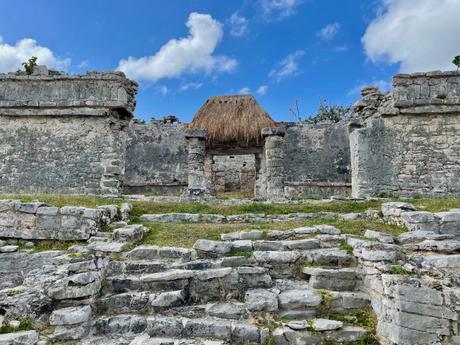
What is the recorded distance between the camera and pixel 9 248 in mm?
5320

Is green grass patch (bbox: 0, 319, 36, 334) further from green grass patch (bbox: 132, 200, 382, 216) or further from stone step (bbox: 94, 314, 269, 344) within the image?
green grass patch (bbox: 132, 200, 382, 216)

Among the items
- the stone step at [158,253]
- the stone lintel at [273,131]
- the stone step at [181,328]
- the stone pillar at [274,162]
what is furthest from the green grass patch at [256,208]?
the stone lintel at [273,131]

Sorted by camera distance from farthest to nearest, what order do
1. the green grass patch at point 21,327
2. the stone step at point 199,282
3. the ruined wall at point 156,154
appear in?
1. the ruined wall at point 156,154
2. the stone step at point 199,282
3. the green grass patch at point 21,327

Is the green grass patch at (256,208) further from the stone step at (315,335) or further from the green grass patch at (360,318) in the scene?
the stone step at (315,335)

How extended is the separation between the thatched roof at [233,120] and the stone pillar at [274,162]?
3.95 feet

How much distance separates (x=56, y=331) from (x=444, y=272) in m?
4.37

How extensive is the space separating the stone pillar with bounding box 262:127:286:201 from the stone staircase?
5.95 metres

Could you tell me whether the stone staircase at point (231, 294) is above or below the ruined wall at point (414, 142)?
below

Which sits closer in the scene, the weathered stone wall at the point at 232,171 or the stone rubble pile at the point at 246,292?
the stone rubble pile at the point at 246,292

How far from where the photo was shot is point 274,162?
37.0ft

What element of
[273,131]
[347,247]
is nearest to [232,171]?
[273,131]

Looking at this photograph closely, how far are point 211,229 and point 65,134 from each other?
6.76 metres

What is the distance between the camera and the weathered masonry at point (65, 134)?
10.1m

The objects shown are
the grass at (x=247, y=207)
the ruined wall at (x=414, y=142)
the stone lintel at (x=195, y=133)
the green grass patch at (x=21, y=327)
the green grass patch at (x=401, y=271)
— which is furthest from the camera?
the stone lintel at (x=195, y=133)
